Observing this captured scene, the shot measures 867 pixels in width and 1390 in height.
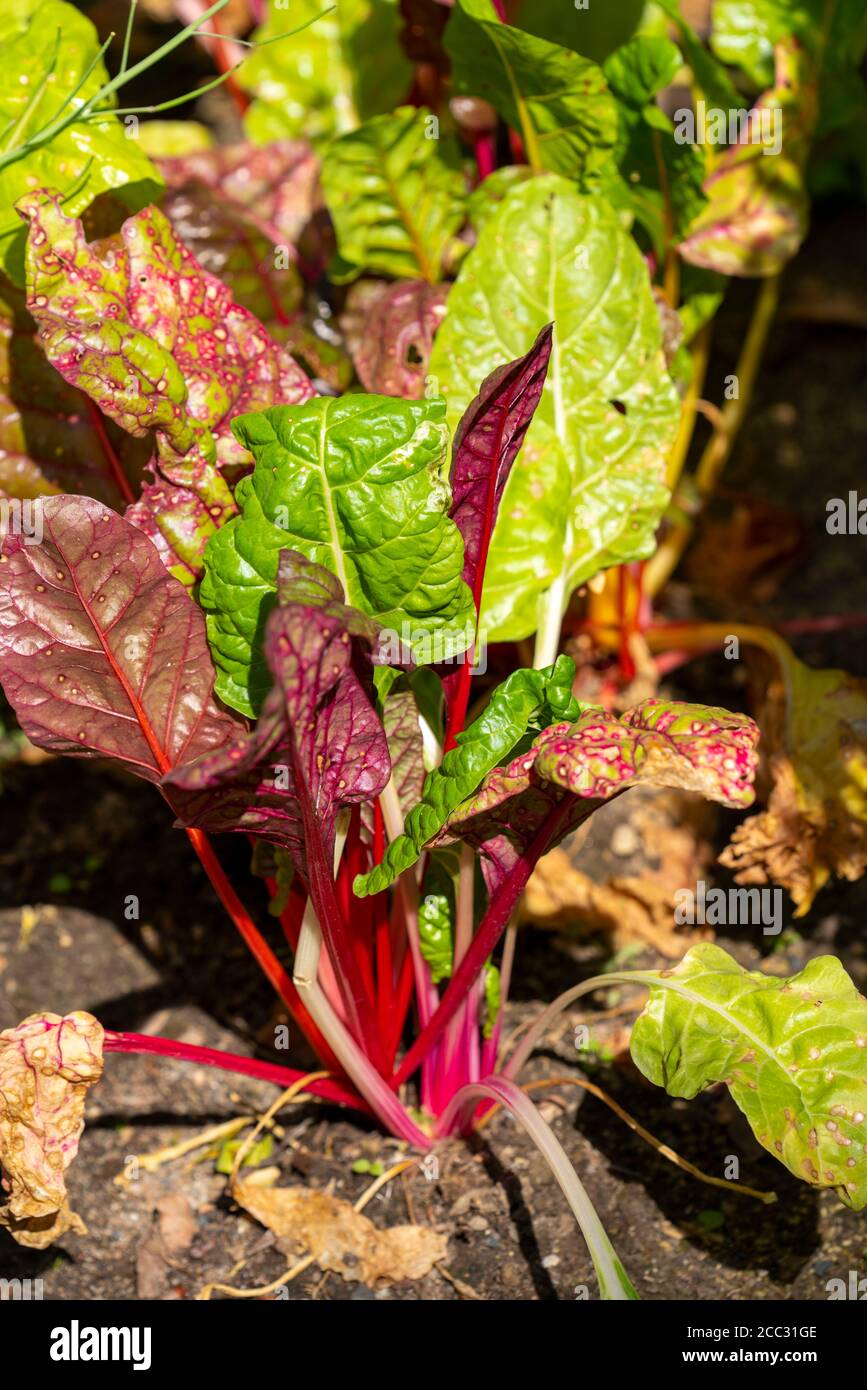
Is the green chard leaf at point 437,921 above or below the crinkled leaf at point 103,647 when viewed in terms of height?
below

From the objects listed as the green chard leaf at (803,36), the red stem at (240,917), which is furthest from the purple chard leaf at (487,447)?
the green chard leaf at (803,36)

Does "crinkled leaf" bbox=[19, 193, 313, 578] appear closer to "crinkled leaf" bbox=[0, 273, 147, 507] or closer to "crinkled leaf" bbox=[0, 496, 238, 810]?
"crinkled leaf" bbox=[0, 496, 238, 810]

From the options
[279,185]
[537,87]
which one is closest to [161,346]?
[537,87]

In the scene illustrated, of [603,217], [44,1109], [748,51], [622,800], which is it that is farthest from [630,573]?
[44,1109]

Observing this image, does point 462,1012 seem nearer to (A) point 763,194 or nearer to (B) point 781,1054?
(B) point 781,1054

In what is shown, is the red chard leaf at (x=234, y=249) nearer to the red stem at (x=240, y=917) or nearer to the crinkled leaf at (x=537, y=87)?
the crinkled leaf at (x=537, y=87)
